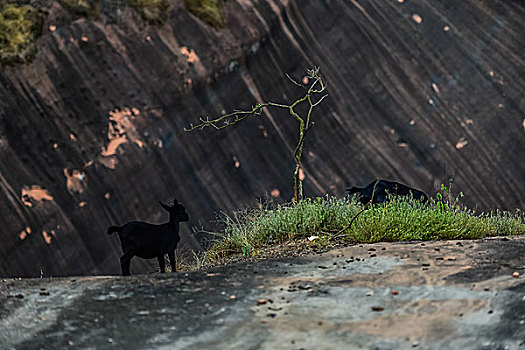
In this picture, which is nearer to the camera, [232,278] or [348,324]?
[348,324]

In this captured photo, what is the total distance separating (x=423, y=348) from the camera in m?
2.45

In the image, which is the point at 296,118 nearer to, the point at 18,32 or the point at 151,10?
the point at 151,10

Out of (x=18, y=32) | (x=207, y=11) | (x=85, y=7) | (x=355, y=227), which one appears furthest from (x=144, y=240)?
(x=207, y=11)

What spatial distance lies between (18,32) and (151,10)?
6.89 ft

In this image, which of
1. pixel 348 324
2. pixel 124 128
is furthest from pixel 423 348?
pixel 124 128

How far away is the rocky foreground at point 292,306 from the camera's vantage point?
103 inches

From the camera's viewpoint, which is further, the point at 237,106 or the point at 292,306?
the point at 237,106

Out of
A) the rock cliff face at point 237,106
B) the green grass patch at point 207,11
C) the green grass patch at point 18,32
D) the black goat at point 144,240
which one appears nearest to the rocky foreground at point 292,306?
the black goat at point 144,240

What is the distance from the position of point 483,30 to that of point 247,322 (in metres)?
11.1

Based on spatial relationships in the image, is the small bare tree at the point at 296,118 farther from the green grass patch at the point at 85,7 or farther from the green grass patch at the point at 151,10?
the green grass patch at the point at 85,7

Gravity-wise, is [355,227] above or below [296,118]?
below

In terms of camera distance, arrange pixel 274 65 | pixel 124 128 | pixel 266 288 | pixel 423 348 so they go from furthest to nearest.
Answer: pixel 274 65
pixel 124 128
pixel 266 288
pixel 423 348

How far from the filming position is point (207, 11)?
398 inches

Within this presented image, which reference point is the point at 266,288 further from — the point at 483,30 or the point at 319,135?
the point at 483,30
